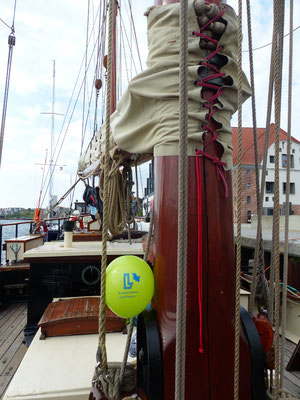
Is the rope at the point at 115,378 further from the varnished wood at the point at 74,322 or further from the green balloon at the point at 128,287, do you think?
the varnished wood at the point at 74,322

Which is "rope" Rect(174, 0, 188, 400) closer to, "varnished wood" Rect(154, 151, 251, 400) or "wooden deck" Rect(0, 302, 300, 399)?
"varnished wood" Rect(154, 151, 251, 400)

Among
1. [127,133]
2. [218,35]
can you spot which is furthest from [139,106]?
[218,35]

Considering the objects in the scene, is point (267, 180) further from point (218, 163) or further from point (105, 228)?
point (105, 228)

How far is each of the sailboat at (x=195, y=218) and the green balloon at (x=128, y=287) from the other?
64mm

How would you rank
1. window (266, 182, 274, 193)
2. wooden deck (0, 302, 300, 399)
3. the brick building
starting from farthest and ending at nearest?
window (266, 182, 274, 193)
the brick building
wooden deck (0, 302, 300, 399)

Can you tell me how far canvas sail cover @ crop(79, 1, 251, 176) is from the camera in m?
1.18

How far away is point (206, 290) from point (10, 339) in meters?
3.54

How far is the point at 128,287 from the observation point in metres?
1.09

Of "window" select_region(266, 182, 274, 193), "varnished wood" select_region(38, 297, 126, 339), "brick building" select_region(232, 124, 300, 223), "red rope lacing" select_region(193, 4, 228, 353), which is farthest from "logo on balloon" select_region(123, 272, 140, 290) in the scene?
"window" select_region(266, 182, 274, 193)

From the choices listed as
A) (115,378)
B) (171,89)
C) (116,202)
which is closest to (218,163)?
(171,89)

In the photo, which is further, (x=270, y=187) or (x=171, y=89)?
(x=270, y=187)

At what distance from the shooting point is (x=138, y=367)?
1.33m

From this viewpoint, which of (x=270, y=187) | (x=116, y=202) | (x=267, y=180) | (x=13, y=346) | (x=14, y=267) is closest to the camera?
(x=116, y=202)

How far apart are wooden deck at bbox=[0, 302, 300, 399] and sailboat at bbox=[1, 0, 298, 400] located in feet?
6.88
